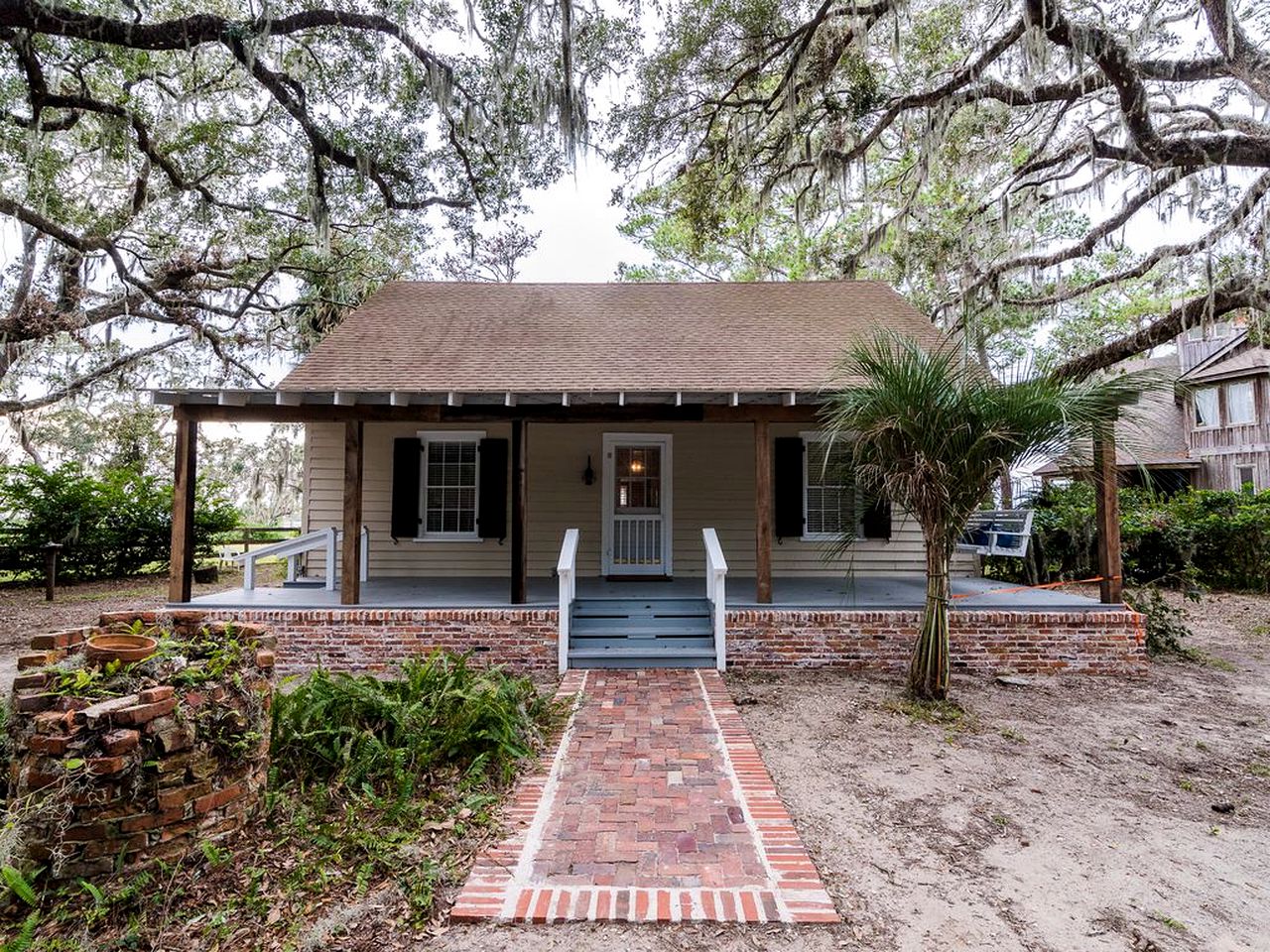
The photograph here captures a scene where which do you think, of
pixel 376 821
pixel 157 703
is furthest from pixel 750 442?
pixel 157 703

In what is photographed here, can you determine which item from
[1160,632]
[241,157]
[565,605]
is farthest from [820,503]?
[241,157]

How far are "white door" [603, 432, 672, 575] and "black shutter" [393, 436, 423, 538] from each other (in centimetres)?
259

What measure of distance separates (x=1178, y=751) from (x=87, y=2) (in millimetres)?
12376

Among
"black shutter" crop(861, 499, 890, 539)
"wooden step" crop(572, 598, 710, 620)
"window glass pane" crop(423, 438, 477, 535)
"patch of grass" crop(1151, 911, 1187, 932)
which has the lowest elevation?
"patch of grass" crop(1151, 911, 1187, 932)

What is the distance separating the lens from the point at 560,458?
8875mm

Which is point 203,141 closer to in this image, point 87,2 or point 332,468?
point 87,2

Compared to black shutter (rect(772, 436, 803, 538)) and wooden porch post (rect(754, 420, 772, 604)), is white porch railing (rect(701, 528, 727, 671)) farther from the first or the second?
black shutter (rect(772, 436, 803, 538))

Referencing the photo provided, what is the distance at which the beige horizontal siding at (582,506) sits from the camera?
8.81 metres

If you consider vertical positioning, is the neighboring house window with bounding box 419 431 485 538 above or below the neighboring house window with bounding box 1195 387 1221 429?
below

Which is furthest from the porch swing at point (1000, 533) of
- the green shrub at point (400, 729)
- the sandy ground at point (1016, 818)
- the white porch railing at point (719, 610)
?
the green shrub at point (400, 729)

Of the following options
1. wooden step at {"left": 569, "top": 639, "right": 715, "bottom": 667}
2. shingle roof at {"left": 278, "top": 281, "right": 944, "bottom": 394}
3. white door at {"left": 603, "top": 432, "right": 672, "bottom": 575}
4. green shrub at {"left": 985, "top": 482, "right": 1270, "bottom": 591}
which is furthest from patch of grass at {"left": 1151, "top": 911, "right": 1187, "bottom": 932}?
green shrub at {"left": 985, "top": 482, "right": 1270, "bottom": 591}

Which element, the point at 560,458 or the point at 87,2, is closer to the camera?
the point at 87,2

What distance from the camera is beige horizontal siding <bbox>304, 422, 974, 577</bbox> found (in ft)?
28.9

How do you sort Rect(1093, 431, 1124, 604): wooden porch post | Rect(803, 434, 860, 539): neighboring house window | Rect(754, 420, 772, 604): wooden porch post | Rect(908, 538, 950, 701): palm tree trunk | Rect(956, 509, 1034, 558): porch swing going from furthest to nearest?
Rect(803, 434, 860, 539): neighboring house window, Rect(956, 509, 1034, 558): porch swing, Rect(754, 420, 772, 604): wooden porch post, Rect(1093, 431, 1124, 604): wooden porch post, Rect(908, 538, 950, 701): palm tree trunk
